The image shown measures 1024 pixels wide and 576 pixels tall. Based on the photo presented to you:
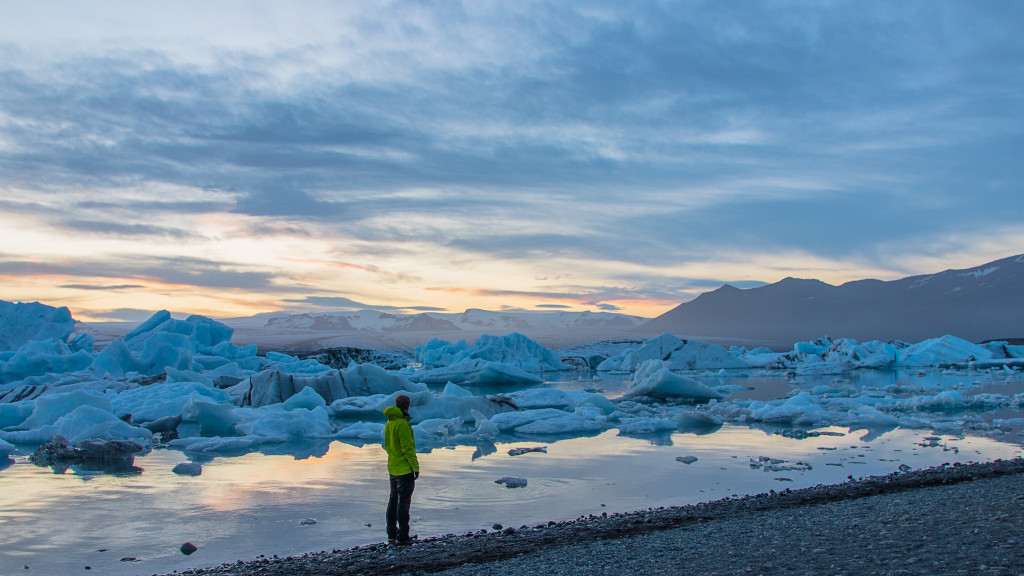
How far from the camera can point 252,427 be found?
11.4 metres

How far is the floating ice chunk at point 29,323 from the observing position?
26.4 metres

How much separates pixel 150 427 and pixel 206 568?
9.27m

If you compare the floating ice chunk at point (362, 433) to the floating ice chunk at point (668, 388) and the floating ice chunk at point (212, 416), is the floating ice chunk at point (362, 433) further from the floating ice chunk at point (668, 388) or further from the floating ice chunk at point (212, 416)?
the floating ice chunk at point (668, 388)

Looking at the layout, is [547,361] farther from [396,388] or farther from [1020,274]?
[1020,274]

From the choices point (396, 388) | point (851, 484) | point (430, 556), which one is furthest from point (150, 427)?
point (851, 484)

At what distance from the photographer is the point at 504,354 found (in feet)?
110

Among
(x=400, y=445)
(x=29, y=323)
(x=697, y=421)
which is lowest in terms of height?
(x=697, y=421)

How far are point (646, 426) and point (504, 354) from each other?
71.6 ft

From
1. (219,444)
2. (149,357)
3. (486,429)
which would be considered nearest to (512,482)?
(486,429)

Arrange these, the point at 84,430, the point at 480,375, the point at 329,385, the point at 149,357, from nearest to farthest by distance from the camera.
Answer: the point at 84,430
the point at 329,385
the point at 149,357
the point at 480,375

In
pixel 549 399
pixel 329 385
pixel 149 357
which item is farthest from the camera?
pixel 149 357

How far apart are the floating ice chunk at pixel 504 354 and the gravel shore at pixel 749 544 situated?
1020 inches

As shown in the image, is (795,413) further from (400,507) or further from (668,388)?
(400,507)

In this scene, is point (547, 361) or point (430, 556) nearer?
point (430, 556)
